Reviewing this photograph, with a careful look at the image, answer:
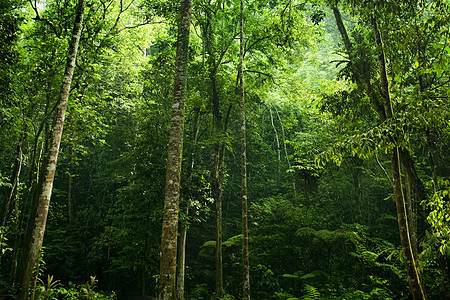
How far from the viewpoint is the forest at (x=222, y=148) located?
582 cm

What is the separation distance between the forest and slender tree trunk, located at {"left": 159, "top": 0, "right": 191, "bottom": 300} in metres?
0.03

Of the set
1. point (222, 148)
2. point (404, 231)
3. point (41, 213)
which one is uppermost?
point (222, 148)

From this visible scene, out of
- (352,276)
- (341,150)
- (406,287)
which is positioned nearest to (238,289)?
(352,276)

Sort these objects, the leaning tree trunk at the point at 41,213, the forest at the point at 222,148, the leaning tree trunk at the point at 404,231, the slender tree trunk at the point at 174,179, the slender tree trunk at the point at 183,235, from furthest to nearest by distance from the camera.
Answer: the slender tree trunk at the point at 183,235, the leaning tree trunk at the point at 41,213, the forest at the point at 222,148, the slender tree trunk at the point at 174,179, the leaning tree trunk at the point at 404,231

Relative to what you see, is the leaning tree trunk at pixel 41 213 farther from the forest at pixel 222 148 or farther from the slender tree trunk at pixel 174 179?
the slender tree trunk at pixel 174 179

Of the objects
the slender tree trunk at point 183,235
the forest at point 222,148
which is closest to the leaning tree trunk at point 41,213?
→ the forest at point 222,148

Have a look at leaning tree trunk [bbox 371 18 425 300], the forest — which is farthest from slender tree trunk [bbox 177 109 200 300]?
leaning tree trunk [bbox 371 18 425 300]

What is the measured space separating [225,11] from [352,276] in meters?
10.9

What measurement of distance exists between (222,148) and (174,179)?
6.59m

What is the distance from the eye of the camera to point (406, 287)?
8781mm

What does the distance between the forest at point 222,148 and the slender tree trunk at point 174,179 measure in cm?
3

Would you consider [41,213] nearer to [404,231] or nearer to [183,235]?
[183,235]

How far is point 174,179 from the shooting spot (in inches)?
224

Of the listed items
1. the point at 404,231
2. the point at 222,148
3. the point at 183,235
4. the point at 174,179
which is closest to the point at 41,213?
the point at 174,179
